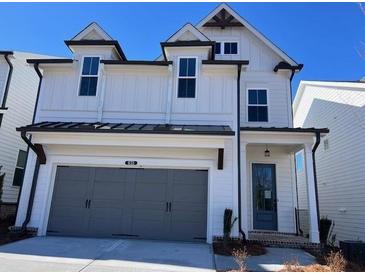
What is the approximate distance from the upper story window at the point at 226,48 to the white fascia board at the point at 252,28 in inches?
36.4

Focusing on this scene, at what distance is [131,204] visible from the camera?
9.99 m

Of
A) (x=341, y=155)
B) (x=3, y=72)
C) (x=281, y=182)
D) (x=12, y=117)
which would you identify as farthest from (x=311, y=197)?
(x=3, y=72)

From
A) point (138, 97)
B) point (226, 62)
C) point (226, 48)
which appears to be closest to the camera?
point (226, 62)

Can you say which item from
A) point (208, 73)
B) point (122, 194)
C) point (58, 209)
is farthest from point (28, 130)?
point (208, 73)

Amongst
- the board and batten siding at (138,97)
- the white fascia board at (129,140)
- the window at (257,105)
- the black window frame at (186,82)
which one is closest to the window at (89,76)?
the board and batten siding at (138,97)

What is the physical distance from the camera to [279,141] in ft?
33.8

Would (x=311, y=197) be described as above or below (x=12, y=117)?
below

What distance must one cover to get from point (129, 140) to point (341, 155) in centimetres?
860

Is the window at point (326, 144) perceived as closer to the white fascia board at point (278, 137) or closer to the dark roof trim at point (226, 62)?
the white fascia board at point (278, 137)

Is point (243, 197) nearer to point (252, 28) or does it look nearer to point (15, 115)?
point (252, 28)

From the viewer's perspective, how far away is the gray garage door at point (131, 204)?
978 centimetres

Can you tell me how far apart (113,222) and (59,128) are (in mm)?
3363

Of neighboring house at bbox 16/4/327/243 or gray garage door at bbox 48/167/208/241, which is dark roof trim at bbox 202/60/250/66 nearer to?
neighboring house at bbox 16/4/327/243

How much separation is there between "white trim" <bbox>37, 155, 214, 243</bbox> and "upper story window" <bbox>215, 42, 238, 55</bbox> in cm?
573
